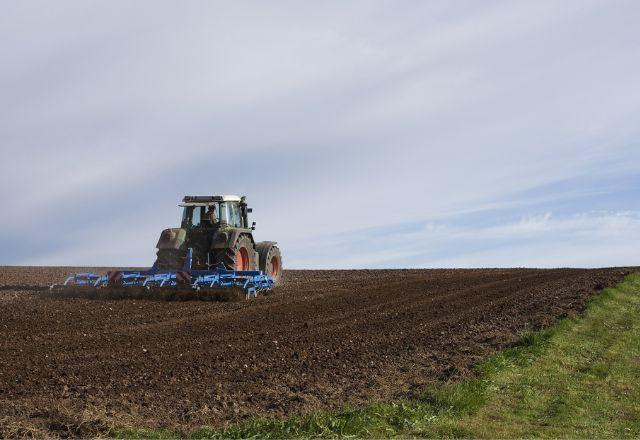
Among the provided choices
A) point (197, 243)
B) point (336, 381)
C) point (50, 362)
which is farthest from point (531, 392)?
point (197, 243)

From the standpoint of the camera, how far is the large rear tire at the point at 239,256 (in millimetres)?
17922

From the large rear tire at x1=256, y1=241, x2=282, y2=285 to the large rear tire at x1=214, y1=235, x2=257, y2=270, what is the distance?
36cm

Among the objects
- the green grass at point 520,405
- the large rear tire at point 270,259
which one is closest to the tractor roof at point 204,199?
the large rear tire at point 270,259

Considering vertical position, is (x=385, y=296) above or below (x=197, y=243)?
below

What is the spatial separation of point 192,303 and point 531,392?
9.42 meters

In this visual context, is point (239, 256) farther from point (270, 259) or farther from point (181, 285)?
point (181, 285)

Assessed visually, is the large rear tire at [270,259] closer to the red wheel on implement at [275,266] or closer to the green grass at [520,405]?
the red wheel on implement at [275,266]

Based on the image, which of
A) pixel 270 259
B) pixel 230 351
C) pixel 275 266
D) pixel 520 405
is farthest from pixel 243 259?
pixel 520 405

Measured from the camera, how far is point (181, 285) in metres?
16.9

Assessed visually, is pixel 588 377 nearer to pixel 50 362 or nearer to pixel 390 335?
pixel 390 335

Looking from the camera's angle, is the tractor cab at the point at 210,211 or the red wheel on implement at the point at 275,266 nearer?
the tractor cab at the point at 210,211

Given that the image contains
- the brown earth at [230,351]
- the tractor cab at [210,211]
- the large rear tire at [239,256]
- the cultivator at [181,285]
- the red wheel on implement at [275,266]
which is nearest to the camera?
the brown earth at [230,351]

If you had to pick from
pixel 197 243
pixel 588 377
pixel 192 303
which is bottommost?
pixel 588 377

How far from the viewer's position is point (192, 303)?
1598cm
